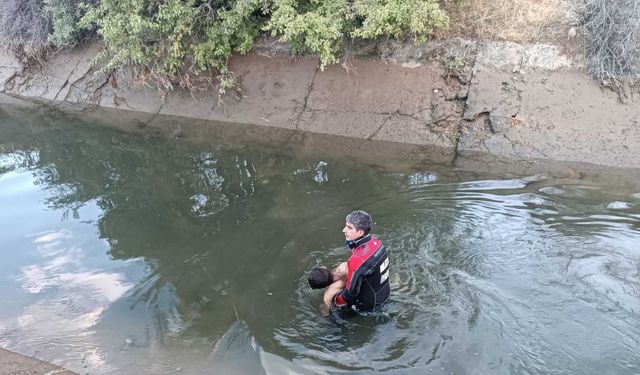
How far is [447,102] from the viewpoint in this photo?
35.4 feet

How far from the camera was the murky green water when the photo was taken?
5.71 meters

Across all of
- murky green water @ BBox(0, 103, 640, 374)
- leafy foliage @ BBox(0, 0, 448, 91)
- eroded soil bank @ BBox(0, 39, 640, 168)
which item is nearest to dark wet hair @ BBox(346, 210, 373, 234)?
murky green water @ BBox(0, 103, 640, 374)

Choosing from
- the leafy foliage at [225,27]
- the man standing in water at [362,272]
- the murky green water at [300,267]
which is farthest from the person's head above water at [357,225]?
the leafy foliage at [225,27]

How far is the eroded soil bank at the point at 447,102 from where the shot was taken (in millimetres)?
9891

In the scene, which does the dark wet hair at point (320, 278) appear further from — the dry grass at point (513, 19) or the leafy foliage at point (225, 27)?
the dry grass at point (513, 19)

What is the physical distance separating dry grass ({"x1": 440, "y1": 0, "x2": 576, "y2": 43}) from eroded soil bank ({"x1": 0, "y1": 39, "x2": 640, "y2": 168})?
0.22 metres

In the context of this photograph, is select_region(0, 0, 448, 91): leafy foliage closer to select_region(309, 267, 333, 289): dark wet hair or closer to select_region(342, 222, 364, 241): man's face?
select_region(342, 222, 364, 241): man's face

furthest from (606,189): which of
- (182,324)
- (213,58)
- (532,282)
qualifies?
(213,58)

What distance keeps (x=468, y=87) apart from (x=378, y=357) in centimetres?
649

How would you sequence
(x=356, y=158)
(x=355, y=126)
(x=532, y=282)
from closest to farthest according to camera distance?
(x=532, y=282)
(x=356, y=158)
(x=355, y=126)

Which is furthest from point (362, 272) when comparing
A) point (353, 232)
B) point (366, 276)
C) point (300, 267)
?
point (300, 267)

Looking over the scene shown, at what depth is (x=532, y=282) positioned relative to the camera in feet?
21.7

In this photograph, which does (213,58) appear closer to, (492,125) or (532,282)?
(492,125)

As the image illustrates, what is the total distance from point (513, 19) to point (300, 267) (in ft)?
21.6
